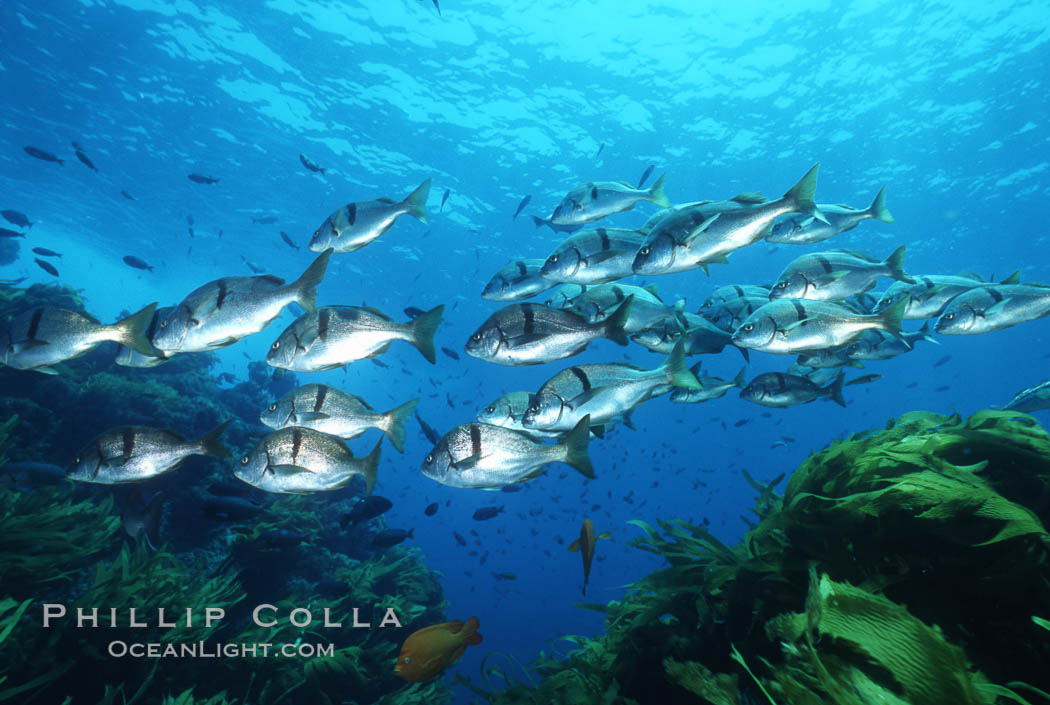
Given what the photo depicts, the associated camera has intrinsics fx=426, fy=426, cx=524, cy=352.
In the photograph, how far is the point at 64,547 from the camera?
5.17 meters

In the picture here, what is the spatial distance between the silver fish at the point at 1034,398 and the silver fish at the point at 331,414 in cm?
931

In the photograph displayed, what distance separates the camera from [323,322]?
13.3 feet

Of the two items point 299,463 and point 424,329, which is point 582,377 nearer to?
point 424,329

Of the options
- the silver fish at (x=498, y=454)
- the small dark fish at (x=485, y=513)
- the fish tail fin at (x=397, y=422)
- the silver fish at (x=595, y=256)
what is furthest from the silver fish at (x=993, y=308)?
the small dark fish at (x=485, y=513)

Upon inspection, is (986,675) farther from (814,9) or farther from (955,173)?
(955,173)

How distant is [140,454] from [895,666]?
552 centimetres

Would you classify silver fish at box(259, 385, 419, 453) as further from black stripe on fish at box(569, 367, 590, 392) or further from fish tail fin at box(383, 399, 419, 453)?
black stripe on fish at box(569, 367, 590, 392)

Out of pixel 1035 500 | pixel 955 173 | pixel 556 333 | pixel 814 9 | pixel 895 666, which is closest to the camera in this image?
pixel 895 666

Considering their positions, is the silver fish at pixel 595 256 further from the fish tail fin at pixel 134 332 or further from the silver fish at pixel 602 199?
the fish tail fin at pixel 134 332

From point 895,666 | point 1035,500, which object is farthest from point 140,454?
point 1035,500

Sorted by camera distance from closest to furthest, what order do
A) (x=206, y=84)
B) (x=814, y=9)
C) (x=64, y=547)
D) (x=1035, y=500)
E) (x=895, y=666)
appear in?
(x=895, y=666)
(x=1035, y=500)
(x=64, y=547)
(x=814, y=9)
(x=206, y=84)

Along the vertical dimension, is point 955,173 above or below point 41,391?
above

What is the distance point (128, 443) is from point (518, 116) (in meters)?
23.7

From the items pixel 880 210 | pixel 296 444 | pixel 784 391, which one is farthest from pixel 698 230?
pixel 880 210
